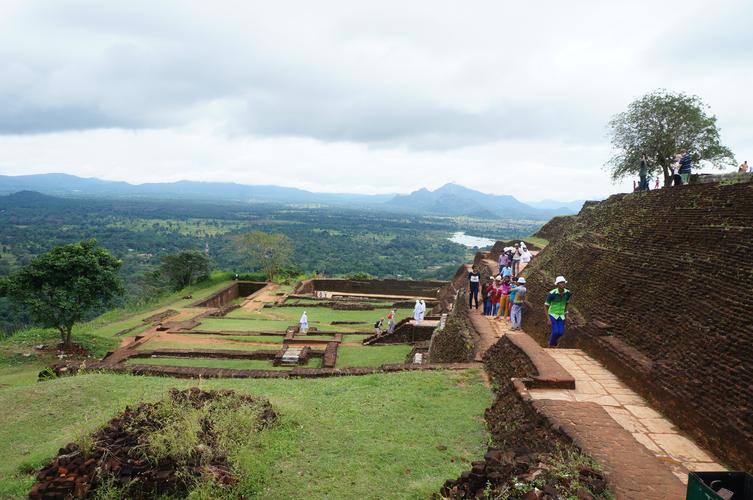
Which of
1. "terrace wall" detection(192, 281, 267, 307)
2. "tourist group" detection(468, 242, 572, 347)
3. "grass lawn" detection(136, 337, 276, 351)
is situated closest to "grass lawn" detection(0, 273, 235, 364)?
"terrace wall" detection(192, 281, 267, 307)

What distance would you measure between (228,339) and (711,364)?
591 inches

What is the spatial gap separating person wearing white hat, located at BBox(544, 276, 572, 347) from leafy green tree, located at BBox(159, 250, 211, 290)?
1250 inches

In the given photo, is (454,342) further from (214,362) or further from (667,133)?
(667,133)

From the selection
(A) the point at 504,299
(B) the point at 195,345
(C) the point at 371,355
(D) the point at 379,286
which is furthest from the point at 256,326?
(D) the point at 379,286

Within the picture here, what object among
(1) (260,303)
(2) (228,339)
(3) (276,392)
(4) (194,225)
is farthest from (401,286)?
(4) (194,225)

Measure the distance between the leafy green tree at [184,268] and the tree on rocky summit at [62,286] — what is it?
20314 mm

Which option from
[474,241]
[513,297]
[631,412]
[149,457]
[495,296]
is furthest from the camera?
[474,241]

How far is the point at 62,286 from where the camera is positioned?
14.9 m

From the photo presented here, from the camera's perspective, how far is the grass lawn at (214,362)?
1292 cm

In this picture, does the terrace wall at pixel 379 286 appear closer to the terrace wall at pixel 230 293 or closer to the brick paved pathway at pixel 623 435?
the terrace wall at pixel 230 293

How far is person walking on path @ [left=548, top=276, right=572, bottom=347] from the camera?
28.4 ft

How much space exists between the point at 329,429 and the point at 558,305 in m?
5.25

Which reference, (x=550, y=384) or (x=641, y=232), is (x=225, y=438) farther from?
(x=641, y=232)

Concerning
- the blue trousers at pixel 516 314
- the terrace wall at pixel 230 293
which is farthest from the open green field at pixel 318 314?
the blue trousers at pixel 516 314
